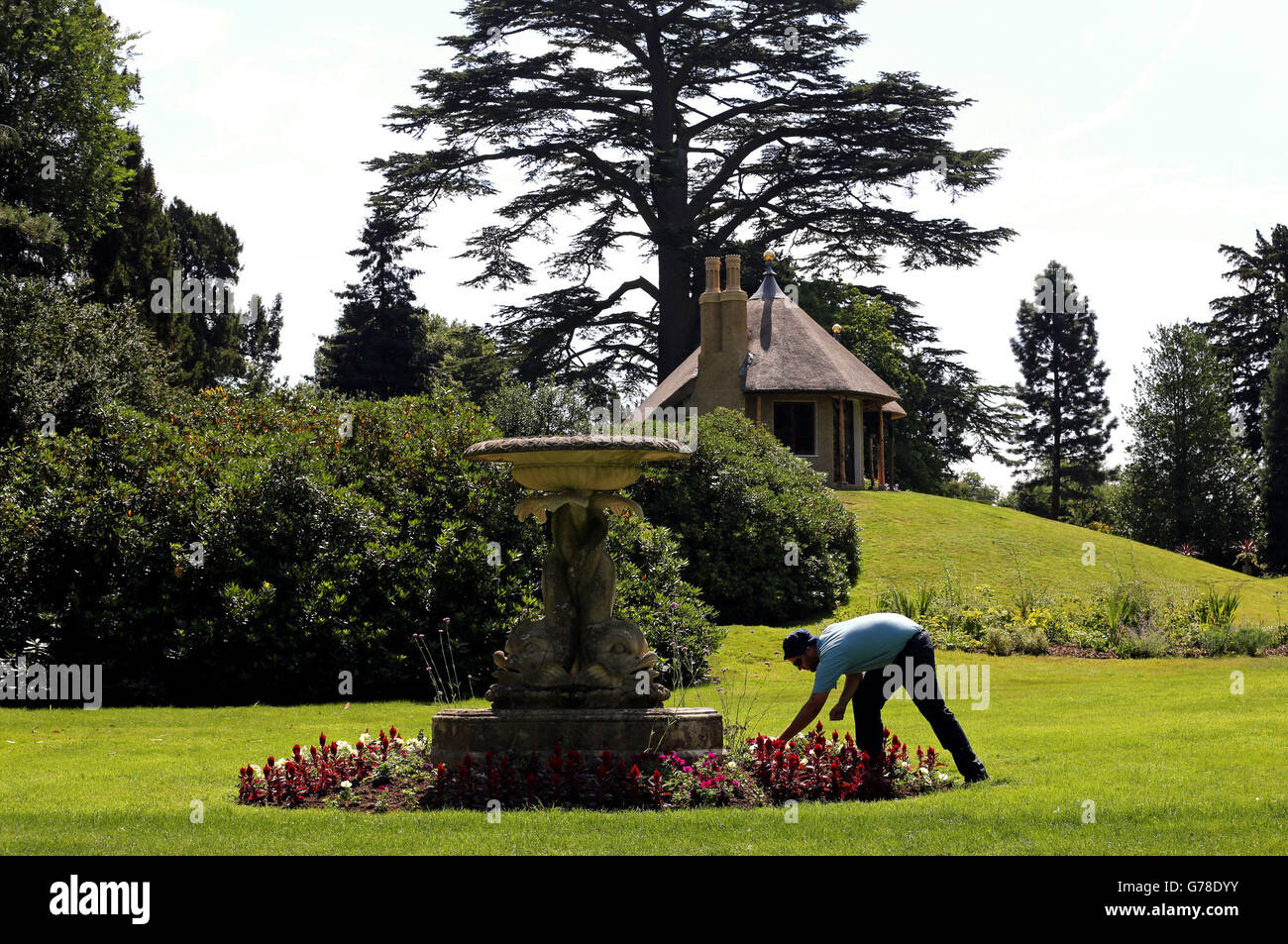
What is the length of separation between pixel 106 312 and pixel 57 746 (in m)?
19.2

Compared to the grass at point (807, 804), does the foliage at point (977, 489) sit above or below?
above

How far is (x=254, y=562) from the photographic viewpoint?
15.0 m

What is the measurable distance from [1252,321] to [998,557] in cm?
3495

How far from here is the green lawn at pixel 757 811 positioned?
6.80 m

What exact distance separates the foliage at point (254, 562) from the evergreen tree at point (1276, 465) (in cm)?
3605

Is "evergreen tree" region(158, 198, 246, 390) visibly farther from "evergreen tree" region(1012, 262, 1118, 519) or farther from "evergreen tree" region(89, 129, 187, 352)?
"evergreen tree" region(1012, 262, 1118, 519)

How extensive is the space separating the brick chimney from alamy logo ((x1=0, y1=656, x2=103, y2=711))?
22.9 metres

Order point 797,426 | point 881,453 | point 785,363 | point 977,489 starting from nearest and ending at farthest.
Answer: point 785,363, point 797,426, point 881,453, point 977,489

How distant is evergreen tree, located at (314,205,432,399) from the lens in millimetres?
49969

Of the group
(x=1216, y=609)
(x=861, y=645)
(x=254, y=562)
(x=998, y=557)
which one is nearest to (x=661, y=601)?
(x=254, y=562)

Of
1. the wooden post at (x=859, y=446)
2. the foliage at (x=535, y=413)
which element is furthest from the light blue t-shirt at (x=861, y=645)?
the wooden post at (x=859, y=446)

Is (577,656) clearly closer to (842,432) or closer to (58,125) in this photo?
(842,432)

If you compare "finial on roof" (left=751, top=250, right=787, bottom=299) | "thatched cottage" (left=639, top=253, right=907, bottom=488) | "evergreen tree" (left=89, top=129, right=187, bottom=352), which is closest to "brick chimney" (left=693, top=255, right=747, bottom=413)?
"thatched cottage" (left=639, top=253, right=907, bottom=488)
